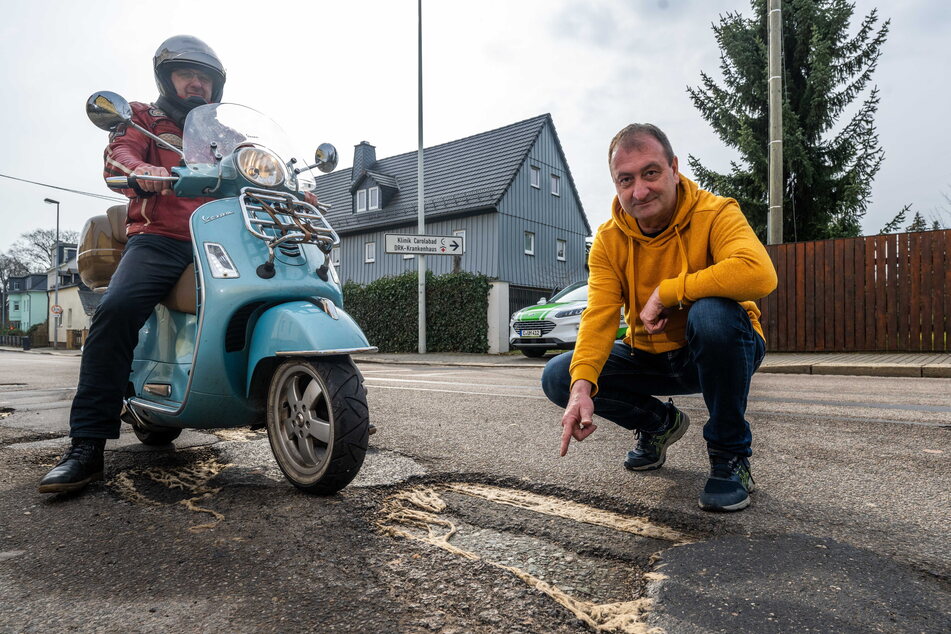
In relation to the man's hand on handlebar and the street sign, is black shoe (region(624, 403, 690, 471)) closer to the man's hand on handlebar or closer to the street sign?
the man's hand on handlebar

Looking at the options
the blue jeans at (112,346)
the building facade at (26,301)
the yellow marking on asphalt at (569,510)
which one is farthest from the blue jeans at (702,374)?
the building facade at (26,301)

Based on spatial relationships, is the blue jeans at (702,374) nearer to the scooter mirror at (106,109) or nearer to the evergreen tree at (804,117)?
the scooter mirror at (106,109)

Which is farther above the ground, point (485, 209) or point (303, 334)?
point (485, 209)

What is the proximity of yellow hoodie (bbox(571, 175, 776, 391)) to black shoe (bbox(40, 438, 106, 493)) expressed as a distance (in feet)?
6.53

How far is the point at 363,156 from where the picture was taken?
31.8 meters

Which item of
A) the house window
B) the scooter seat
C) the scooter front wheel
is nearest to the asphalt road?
the scooter front wheel

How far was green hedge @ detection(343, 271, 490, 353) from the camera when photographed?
17.4 metres

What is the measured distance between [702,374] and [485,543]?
1.02 meters

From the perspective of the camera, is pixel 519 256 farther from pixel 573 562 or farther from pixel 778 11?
pixel 573 562

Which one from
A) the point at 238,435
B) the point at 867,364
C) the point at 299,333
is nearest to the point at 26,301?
the point at 238,435

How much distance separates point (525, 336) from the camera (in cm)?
1317

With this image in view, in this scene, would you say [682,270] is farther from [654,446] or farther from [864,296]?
[864,296]

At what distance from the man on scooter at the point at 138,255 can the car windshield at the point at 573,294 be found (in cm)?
1027

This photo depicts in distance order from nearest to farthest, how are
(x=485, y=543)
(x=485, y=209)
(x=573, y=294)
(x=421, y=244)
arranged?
(x=485, y=543) → (x=573, y=294) → (x=421, y=244) → (x=485, y=209)
